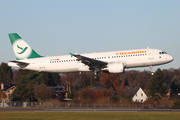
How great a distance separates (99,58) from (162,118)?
1640 centimetres

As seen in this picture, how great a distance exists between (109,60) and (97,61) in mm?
2501

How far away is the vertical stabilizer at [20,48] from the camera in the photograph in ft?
163

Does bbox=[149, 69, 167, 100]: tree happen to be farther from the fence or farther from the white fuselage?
the white fuselage

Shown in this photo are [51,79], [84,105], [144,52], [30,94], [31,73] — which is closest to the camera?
[144,52]

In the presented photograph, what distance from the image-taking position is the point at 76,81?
124 m

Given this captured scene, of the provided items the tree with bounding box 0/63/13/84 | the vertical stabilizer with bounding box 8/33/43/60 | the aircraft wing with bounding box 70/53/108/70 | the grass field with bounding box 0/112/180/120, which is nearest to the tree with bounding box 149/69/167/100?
the aircraft wing with bounding box 70/53/108/70

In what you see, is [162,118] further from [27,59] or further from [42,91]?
[42,91]

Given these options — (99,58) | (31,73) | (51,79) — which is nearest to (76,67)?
(99,58)

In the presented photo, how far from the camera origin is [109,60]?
44938 millimetres

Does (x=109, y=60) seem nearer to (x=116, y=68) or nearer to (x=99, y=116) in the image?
(x=116, y=68)

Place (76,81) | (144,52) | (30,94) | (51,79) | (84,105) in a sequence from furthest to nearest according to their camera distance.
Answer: (51,79) → (76,81) → (30,94) → (84,105) → (144,52)

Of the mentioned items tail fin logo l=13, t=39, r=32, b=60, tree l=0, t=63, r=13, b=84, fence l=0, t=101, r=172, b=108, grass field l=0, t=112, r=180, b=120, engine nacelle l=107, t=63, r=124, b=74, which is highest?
tree l=0, t=63, r=13, b=84

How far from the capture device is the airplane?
43.9 meters

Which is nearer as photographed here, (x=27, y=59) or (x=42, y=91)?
(x=27, y=59)
